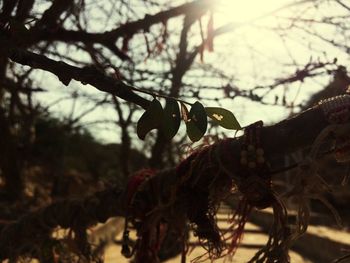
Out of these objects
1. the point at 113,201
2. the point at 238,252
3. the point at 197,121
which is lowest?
the point at 238,252

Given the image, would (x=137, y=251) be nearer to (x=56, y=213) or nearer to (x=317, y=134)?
(x=56, y=213)

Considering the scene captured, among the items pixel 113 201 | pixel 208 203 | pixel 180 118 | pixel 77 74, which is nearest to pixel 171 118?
pixel 180 118

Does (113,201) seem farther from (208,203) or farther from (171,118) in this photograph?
(171,118)

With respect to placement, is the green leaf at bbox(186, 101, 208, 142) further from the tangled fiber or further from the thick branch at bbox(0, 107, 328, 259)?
the tangled fiber

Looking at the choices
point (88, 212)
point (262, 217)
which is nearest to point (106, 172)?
point (262, 217)

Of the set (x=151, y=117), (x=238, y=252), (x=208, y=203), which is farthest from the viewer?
(x=238, y=252)

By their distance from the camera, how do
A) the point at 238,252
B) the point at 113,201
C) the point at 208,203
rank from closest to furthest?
the point at 208,203, the point at 113,201, the point at 238,252

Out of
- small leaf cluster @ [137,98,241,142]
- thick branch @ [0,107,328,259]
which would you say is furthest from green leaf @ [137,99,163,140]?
thick branch @ [0,107,328,259]
